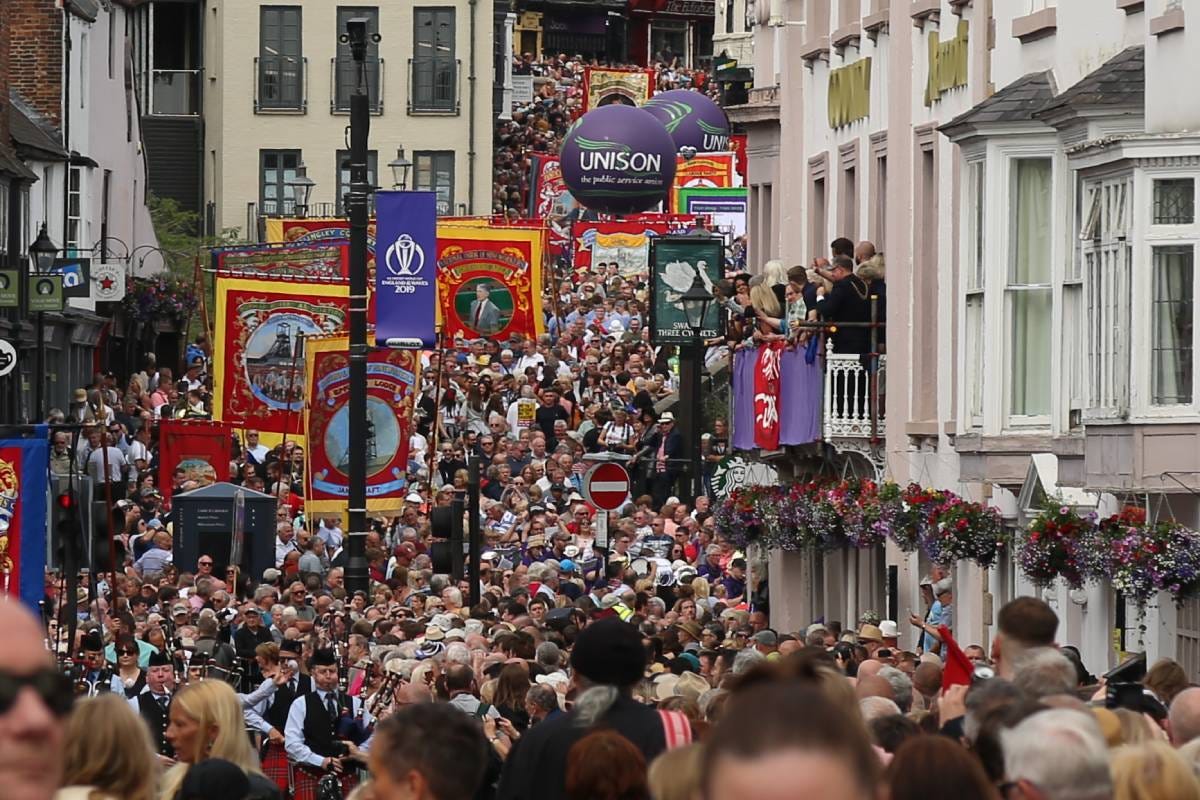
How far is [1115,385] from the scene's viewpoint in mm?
20391

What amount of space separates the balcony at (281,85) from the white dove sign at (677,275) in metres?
45.4

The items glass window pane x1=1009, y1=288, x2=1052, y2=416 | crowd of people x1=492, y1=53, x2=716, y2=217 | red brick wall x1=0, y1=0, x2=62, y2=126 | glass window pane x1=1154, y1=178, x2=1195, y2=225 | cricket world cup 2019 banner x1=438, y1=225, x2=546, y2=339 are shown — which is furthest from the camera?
crowd of people x1=492, y1=53, x2=716, y2=217

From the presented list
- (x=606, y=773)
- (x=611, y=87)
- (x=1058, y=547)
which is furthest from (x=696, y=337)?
Answer: (x=611, y=87)

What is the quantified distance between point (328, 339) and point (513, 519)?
13.0 feet

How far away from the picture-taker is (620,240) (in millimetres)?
62969

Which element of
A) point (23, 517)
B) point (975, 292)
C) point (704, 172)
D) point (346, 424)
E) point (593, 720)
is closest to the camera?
point (593, 720)

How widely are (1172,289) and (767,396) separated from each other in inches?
467

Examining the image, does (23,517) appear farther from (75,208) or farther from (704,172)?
(704,172)

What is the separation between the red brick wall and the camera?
53.4 meters

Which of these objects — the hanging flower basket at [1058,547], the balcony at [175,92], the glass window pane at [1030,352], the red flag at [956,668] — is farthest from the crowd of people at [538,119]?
the red flag at [956,668]

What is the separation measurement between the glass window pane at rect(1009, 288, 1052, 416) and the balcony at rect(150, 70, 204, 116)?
58160 mm

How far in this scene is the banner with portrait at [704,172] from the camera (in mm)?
71250

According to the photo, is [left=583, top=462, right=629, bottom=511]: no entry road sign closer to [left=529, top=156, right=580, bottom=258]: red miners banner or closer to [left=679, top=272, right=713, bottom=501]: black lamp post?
[left=679, top=272, right=713, bottom=501]: black lamp post

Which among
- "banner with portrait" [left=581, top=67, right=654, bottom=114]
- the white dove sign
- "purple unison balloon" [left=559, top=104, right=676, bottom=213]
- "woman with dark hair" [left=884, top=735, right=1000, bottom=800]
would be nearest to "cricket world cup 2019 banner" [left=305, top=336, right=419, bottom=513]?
the white dove sign
